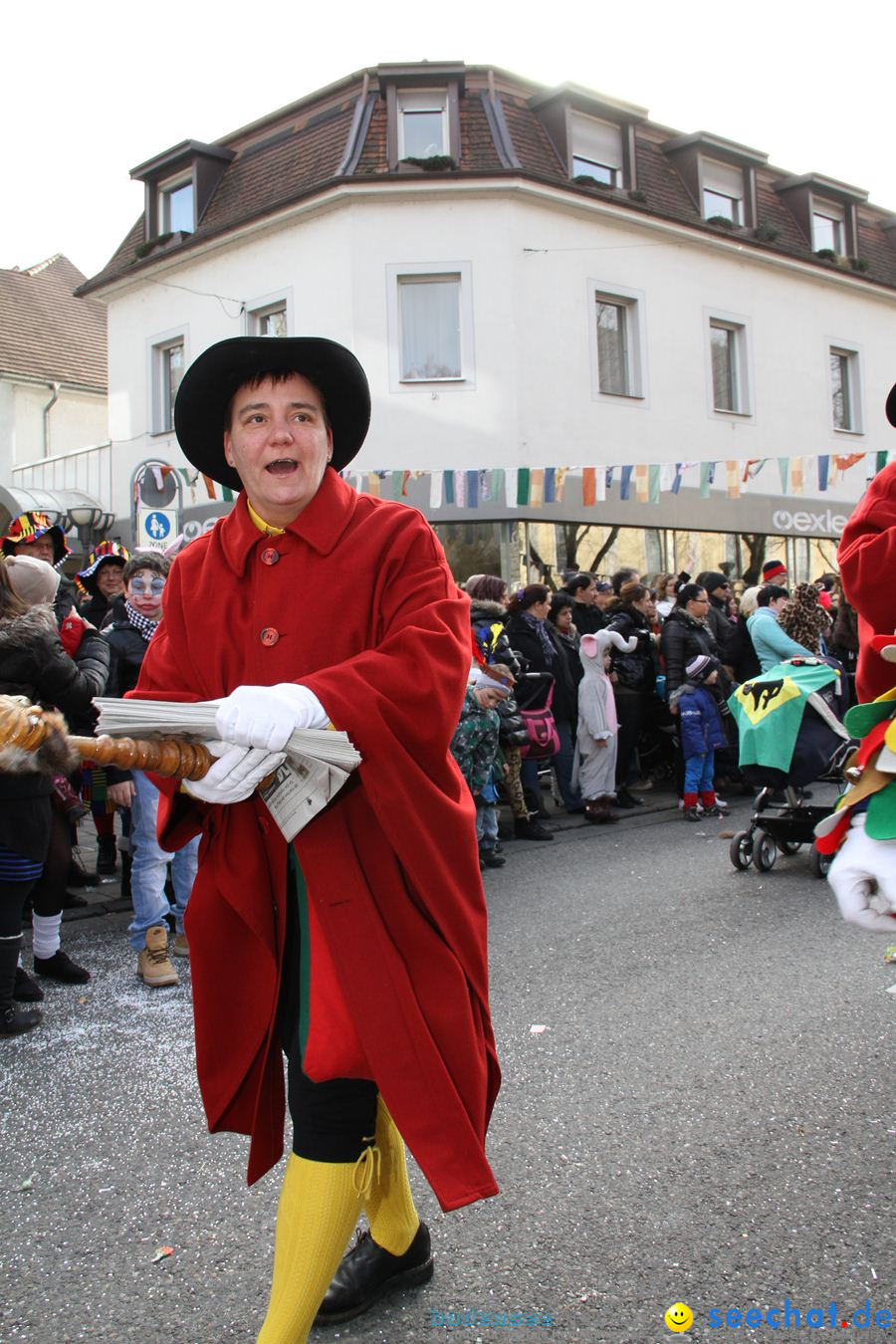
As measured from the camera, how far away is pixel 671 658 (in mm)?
9445

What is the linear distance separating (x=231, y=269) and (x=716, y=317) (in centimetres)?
798

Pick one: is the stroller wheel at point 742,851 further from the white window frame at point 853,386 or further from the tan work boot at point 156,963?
the white window frame at point 853,386

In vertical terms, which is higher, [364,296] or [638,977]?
[364,296]

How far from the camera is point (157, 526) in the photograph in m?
8.94

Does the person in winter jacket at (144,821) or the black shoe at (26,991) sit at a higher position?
the person in winter jacket at (144,821)

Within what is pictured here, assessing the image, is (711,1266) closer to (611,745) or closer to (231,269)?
(611,745)

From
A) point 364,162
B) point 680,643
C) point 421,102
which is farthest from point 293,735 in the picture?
point 421,102

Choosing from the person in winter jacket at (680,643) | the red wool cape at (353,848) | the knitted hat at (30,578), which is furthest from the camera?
Answer: the person in winter jacket at (680,643)

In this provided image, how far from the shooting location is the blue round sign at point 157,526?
29.0 feet

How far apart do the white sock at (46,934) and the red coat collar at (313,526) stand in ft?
10.6

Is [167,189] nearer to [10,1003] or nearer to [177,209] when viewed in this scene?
[177,209]

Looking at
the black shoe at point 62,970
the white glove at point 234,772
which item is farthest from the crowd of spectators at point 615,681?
the white glove at point 234,772

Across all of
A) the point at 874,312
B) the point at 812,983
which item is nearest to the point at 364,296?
the point at 874,312

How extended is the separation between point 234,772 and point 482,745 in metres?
5.60
